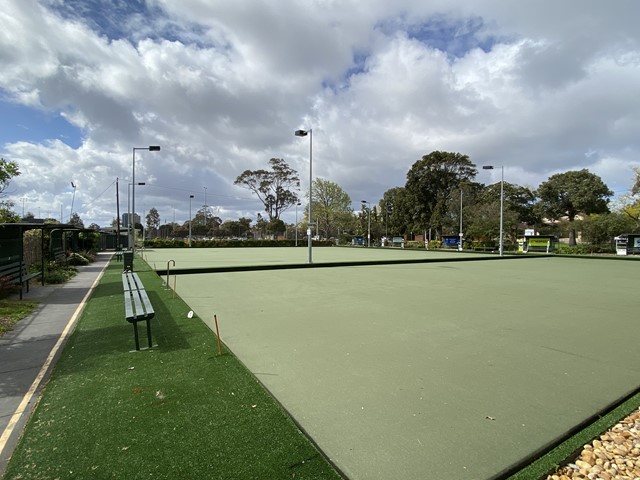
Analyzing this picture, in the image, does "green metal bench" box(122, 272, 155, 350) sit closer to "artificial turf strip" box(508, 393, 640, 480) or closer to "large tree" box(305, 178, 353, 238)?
"artificial turf strip" box(508, 393, 640, 480)

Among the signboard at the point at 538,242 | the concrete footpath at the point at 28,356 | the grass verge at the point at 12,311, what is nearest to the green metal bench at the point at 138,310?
the concrete footpath at the point at 28,356

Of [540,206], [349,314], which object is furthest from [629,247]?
[349,314]

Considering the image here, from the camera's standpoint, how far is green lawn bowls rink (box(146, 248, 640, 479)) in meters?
2.92

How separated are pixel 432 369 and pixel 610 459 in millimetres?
1976

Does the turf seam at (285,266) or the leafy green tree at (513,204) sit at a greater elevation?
the leafy green tree at (513,204)

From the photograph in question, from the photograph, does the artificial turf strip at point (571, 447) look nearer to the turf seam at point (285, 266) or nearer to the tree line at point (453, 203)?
the turf seam at point (285, 266)

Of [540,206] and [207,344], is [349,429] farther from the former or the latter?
[540,206]

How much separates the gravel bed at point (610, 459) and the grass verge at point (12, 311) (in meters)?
8.09

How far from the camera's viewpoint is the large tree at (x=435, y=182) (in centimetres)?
6647

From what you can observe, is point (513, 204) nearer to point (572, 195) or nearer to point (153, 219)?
point (572, 195)

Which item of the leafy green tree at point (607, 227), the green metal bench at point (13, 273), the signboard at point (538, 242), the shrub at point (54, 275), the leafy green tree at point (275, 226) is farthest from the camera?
the leafy green tree at point (275, 226)

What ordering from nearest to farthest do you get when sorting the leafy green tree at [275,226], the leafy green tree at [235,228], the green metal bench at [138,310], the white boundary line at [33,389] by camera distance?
1. the white boundary line at [33,389]
2. the green metal bench at [138,310]
3. the leafy green tree at [275,226]
4. the leafy green tree at [235,228]

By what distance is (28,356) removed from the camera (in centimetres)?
521

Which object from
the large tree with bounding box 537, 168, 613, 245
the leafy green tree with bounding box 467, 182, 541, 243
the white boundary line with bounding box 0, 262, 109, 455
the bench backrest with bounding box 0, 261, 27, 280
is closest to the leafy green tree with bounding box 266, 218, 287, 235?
the leafy green tree with bounding box 467, 182, 541, 243
